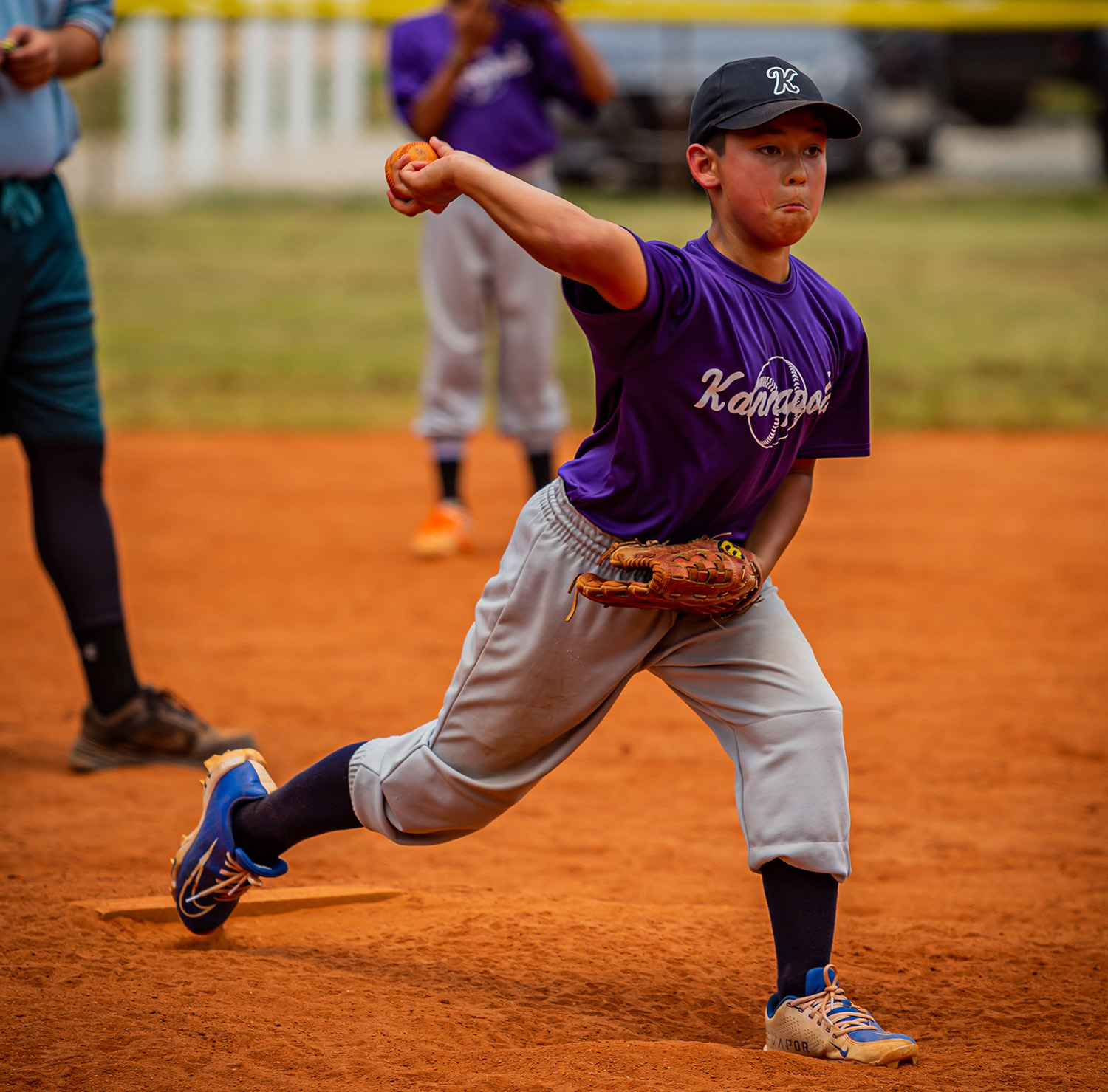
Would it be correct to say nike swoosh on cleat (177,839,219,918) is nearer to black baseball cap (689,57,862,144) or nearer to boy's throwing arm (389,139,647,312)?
boy's throwing arm (389,139,647,312)

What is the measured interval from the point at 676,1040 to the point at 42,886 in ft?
4.38

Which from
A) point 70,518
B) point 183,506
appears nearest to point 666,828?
point 70,518

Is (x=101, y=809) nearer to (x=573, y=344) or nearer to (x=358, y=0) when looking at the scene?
(x=573, y=344)

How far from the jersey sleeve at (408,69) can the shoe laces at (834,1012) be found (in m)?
4.29

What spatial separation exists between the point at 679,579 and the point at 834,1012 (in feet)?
2.40

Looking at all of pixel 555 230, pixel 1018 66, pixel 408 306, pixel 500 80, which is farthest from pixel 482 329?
pixel 1018 66

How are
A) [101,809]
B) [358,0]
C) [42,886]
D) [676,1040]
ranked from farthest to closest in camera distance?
[358,0] < [101,809] < [42,886] < [676,1040]

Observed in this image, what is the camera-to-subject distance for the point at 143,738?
3.59 meters

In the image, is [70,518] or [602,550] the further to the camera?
[70,518]

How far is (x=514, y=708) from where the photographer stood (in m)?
2.38

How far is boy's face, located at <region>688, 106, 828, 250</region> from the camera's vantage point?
2260 mm

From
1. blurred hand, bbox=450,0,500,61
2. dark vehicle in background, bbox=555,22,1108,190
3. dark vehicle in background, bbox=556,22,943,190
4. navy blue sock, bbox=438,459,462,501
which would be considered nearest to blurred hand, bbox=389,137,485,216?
blurred hand, bbox=450,0,500,61

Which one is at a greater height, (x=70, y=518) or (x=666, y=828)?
(x=70, y=518)

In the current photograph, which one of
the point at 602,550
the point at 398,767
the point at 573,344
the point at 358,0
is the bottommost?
the point at 573,344
